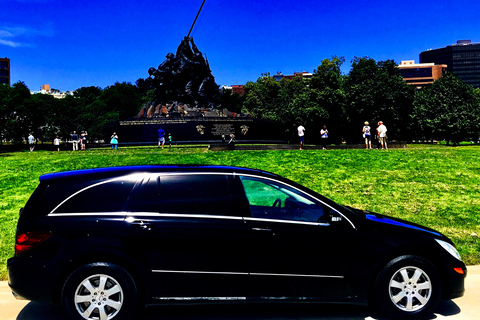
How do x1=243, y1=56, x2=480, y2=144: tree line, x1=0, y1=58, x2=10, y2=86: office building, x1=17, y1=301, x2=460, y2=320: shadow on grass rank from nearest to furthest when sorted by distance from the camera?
x1=17, y1=301, x2=460, y2=320: shadow on grass
x1=243, y1=56, x2=480, y2=144: tree line
x1=0, y1=58, x2=10, y2=86: office building

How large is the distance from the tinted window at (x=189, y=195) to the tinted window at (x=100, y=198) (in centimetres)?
21

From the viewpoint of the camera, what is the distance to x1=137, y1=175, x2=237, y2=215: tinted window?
436 cm

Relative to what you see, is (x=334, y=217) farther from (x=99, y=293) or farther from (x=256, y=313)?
(x=99, y=293)

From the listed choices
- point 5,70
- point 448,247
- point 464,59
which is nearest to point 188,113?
point 448,247

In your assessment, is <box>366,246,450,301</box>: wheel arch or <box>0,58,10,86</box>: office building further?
<box>0,58,10,86</box>: office building

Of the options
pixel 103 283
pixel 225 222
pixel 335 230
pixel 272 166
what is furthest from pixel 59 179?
pixel 272 166

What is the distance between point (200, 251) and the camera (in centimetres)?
422

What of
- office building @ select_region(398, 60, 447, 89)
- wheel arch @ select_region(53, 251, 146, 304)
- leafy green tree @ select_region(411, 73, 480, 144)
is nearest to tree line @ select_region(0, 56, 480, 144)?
leafy green tree @ select_region(411, 73, 480, 144)

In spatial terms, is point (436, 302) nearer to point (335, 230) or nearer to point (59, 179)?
point (335, 230)

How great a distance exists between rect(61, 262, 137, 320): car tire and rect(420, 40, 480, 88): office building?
195 metres

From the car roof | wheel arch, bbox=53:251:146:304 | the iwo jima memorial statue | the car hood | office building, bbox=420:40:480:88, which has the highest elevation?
office building, bbox=420:40:480:88

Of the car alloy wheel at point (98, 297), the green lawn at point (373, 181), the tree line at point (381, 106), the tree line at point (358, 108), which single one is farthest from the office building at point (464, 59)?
the car alloy wheel at point (98, 297)

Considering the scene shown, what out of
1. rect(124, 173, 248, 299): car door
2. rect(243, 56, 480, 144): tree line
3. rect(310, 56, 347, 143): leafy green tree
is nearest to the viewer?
rect(124, 173, 248, 299): car door

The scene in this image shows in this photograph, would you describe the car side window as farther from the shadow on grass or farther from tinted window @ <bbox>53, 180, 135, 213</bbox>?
tinted window @ <bbox>53, 180, 135, 213</bbox>
